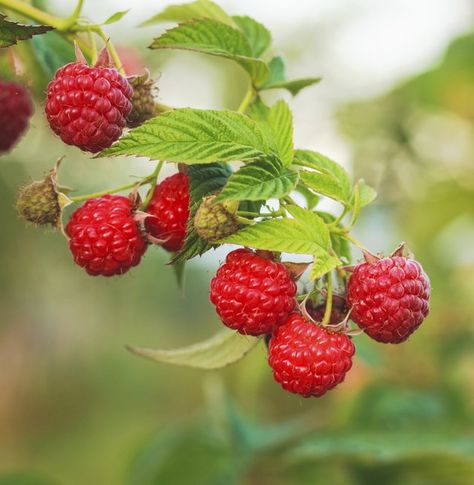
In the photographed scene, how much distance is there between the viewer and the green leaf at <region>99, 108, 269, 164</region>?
→ 841 millimetres

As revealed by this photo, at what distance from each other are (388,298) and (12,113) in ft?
2.06

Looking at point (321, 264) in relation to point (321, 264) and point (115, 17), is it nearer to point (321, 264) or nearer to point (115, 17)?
point (321, 264)

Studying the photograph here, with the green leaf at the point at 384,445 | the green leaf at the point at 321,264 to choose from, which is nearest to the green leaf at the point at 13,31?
the green leaf at the point at 321,264

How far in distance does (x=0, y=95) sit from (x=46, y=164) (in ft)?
8.78

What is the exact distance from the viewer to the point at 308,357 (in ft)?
2.96

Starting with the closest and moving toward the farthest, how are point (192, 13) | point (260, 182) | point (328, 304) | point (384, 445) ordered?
point (260, 182), point (328, 304), point (192, 13), point (384, 445)

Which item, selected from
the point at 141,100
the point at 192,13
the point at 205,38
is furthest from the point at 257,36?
the point at 141,100

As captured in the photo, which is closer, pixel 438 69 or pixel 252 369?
pixel 252 369

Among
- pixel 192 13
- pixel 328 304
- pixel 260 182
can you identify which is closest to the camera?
pixel 260 182

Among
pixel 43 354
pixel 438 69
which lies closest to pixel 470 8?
pixel 438 69

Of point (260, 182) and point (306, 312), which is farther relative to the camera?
point (306, 312)

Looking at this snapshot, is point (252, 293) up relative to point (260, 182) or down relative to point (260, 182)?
down

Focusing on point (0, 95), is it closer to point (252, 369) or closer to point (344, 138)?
point (252, 369)

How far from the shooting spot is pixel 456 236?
2941mm
